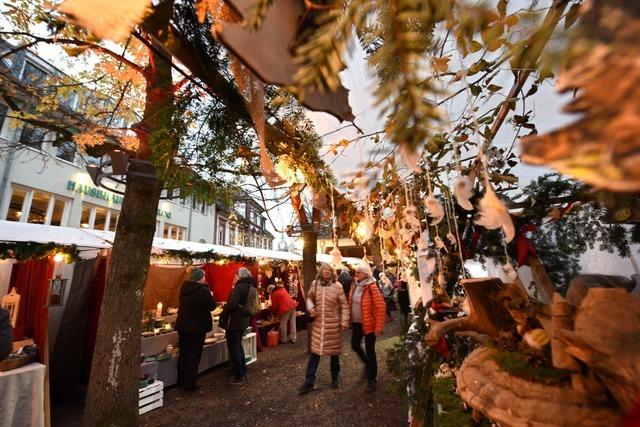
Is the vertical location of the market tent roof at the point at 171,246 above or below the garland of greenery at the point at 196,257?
above

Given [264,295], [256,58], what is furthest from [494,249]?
[264,295]

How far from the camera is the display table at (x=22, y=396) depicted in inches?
120

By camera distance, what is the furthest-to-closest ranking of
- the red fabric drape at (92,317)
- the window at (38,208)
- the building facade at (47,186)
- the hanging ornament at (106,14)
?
the window at (38,208) → the building facade at (47,186) → the red fabric drape at (92,317) → the hanging ornament at (106,14)

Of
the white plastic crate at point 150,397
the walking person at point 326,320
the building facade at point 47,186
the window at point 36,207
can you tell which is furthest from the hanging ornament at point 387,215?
the window at point 36,207

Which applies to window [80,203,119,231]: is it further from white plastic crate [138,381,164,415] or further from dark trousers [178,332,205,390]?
white plastic crate [138,381,164,415]

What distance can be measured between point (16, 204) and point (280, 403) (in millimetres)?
11263

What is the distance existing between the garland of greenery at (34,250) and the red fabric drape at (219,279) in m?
3.13

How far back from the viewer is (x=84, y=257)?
5.13m

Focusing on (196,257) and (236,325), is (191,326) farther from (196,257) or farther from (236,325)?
(196,257)

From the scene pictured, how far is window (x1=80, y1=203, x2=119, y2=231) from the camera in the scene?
11461mm

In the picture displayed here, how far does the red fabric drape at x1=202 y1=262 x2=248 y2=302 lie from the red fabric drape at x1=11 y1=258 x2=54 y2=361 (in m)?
3.27

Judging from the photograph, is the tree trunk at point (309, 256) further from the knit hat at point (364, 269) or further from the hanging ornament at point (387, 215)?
the hanging ornament at point (387, 215)

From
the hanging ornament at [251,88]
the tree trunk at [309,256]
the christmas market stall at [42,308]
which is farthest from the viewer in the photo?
the tree trunk at [309,256]

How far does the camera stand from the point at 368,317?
437 centimetres
